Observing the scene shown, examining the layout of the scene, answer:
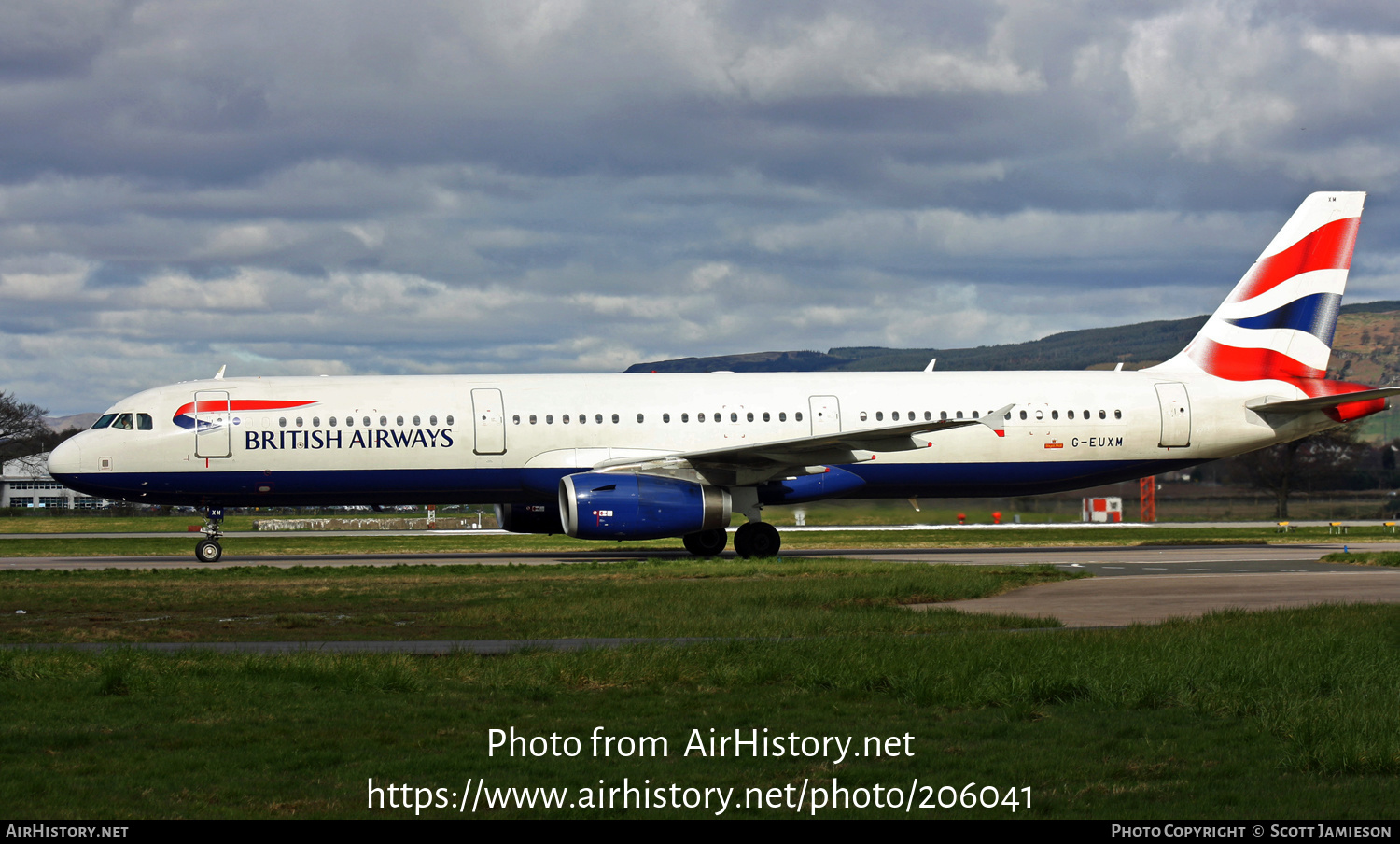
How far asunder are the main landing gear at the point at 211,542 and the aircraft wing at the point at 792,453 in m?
8.98

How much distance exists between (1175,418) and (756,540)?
1081 cm

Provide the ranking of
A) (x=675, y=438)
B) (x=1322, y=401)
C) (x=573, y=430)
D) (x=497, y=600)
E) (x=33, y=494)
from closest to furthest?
(x=497, y=600)
(x=573, y=430)
(x=675, y=438)
(x=1322, y=401)
(x=33, y=494)

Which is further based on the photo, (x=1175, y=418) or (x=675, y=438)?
(x=1175, y=418)

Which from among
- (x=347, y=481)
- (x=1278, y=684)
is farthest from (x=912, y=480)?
(x=1278, y=684)

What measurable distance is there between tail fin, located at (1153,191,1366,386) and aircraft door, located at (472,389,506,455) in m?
16.5

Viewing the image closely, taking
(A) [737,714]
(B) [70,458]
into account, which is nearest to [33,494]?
(B) [70,458]

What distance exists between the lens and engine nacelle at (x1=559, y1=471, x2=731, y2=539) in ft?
79.8

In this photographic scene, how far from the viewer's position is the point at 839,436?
24.5 m

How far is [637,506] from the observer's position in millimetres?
24516

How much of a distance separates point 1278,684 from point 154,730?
8.41m

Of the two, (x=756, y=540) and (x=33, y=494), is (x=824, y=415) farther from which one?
(x=33, y=494)

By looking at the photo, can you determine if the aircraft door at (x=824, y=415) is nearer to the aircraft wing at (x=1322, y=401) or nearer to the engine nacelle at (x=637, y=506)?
the engine nacelle at (x=637, y=506)

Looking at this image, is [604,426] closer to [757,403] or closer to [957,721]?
[757,403]

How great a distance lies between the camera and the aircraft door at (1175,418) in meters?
29.1
